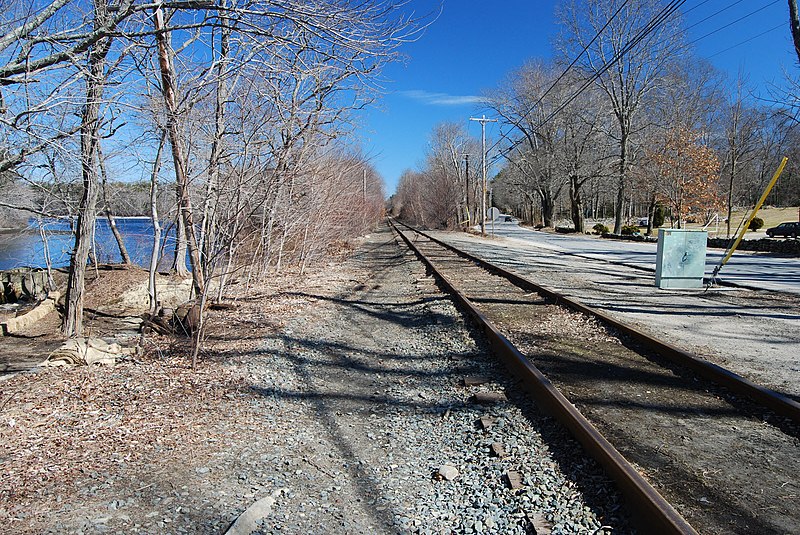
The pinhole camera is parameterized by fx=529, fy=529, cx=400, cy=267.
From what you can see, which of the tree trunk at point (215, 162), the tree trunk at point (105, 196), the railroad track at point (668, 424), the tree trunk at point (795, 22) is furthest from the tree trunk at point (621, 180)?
the tree trunk at point (215, 162)

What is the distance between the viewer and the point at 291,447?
4113 mm

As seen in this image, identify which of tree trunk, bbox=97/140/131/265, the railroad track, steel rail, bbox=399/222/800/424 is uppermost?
tree trunk, bbox=97/140/131/265

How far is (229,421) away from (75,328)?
632 centimetres

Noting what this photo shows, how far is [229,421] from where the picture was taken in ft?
15.1

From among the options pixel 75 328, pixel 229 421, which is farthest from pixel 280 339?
pixel 75 328

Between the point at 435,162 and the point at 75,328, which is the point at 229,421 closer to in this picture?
the point at 75,328

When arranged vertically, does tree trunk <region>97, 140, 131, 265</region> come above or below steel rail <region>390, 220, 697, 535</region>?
above

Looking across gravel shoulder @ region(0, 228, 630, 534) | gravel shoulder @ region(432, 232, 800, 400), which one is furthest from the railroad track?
gravel shoulder @ region(432, 232, 800, 400)

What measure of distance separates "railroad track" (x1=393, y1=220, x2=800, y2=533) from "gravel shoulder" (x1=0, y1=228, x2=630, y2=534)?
24 cm

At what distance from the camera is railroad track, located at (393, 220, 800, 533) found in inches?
118

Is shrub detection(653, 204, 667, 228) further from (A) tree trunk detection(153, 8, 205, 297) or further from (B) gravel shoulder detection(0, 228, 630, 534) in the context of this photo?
(A) tree trunk detection(153, 8, 205, 297)

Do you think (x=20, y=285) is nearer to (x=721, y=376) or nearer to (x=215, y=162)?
(x=215, y=162)

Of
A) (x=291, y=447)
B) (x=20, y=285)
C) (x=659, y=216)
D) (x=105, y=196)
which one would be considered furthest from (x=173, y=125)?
(x=659, y=216)

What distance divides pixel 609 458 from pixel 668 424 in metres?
1.19
